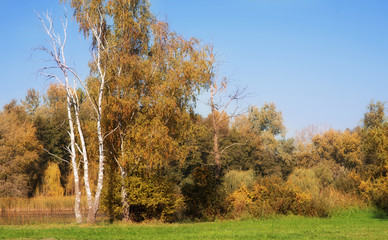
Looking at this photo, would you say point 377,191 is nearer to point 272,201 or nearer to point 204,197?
point 272,201

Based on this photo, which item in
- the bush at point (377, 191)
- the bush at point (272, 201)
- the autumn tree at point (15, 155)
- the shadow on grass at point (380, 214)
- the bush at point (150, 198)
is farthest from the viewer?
the autumn tree at point (15, 155)

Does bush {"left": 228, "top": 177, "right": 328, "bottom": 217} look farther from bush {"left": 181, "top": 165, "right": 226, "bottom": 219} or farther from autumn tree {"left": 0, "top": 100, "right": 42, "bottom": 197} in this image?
autumn tree {"left": 0, "top": 100, "right": 42, "bottom": 197}

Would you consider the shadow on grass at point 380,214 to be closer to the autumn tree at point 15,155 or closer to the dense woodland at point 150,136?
the dense woodland at point 150,136

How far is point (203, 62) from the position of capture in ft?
77.2

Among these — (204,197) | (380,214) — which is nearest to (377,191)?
(380,214)

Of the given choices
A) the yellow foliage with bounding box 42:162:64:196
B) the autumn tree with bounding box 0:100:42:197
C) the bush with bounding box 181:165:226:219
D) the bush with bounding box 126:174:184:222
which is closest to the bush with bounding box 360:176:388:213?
the bush with bounding box 181:165:226:219

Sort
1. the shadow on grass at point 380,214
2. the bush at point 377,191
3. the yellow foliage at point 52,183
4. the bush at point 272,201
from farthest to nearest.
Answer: the yellow foliage at point 52,183, the bush at point 377,191, the bush at point 272,201, the shadow on grass at point 380,214

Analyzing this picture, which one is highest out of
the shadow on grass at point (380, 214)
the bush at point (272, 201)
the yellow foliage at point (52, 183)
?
the yellow foliage at point (52, 183)

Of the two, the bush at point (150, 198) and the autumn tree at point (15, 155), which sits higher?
the autumn tree at point (15, 155)

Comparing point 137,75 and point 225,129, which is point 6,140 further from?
point 225,129

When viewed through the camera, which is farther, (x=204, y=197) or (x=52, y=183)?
(x=52, y=183)

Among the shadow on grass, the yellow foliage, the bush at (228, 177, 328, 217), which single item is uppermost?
the yellow foliage

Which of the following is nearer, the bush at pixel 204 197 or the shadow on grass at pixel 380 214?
the shadow on grass at pixel 380 214

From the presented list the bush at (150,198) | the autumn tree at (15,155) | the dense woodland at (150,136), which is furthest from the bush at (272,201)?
the autumn tree at (15,155)
